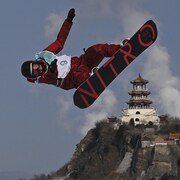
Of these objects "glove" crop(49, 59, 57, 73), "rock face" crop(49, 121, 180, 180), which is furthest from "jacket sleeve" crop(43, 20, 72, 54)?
"rock face" crop(49, 121, 180, 180)

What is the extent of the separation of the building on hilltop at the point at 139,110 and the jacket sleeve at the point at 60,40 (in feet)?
254

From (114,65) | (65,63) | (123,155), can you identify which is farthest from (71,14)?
(123,155)

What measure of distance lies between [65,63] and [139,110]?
78.8 m

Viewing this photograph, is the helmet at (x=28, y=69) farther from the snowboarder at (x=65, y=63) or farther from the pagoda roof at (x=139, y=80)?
the pagoda roof at (x=139, y=80)

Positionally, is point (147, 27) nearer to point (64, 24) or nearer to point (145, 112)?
point (64, 24)

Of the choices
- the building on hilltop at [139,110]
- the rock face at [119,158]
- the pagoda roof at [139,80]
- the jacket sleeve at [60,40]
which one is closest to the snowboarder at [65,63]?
the jacket sleeve at [60,40]

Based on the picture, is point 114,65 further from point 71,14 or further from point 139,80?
point 139,80

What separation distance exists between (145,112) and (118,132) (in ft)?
17.1

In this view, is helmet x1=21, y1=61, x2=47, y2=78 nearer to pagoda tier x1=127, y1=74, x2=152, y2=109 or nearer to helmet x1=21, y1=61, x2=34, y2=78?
helmet x1=21, y1=61, x2=34, y2=78

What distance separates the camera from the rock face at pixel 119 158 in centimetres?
7556

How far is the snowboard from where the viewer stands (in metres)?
10.8

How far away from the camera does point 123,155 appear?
8456 centimetres

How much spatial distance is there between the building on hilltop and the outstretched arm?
254 feet

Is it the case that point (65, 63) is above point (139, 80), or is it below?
below
